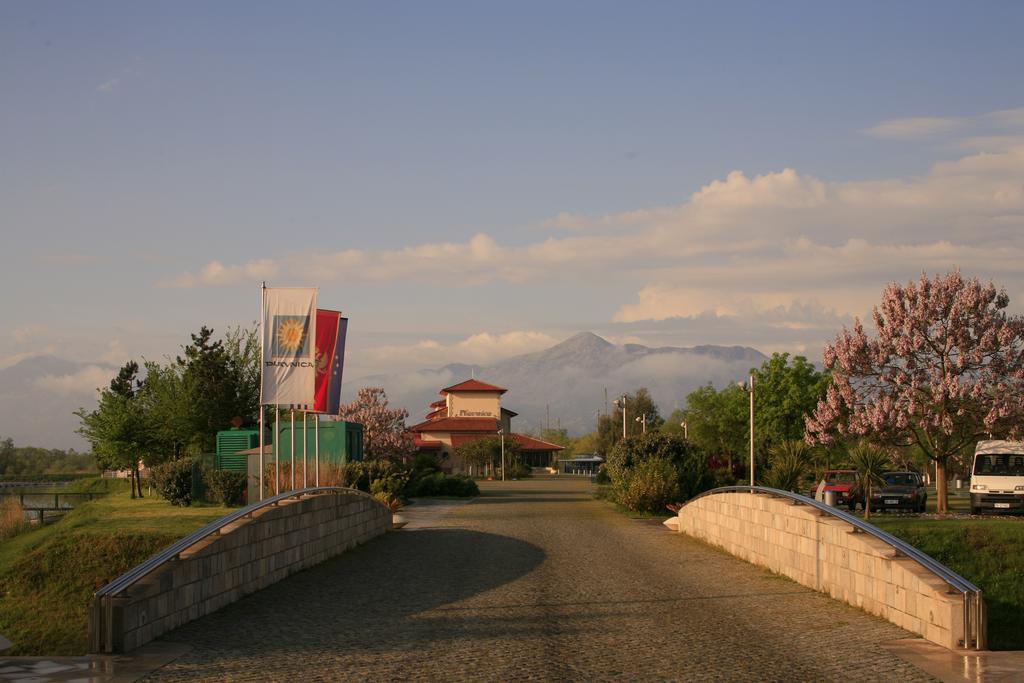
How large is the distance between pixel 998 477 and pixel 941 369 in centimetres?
531

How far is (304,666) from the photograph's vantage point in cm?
941

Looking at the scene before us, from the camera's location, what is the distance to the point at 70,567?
28.8m

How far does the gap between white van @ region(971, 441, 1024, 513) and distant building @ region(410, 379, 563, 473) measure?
56.4m

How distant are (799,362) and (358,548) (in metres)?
54.5

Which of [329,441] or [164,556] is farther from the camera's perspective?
[329,441]

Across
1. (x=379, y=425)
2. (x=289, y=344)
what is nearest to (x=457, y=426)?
(x=379, y=425)

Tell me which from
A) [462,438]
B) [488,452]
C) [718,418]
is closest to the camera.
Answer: [718,418]

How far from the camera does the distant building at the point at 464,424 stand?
94750mm

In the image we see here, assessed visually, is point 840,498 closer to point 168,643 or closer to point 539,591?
point 539,591

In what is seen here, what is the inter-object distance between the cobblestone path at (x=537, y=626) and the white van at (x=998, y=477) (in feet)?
68.0

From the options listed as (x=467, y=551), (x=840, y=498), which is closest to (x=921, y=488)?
(x=840, y=498)

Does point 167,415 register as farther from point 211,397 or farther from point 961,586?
point 961,586

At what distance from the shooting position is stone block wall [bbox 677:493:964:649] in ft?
34.4

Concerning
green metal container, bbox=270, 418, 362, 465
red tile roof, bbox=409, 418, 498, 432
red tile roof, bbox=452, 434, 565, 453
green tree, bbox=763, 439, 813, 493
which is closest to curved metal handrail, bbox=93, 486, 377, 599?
green tree, bbox=763, 439, 813, 493
